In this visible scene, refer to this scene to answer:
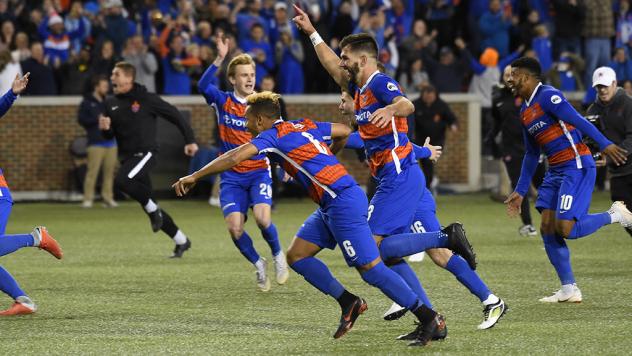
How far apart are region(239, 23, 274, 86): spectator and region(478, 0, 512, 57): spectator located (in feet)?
15.7

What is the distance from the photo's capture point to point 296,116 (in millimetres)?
24234

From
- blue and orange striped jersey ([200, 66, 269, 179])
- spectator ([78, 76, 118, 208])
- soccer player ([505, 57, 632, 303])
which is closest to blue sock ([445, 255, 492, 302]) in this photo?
soccer player ([505, 57, 632, 303])

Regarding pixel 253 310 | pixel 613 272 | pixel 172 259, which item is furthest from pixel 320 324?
pixel 172 259

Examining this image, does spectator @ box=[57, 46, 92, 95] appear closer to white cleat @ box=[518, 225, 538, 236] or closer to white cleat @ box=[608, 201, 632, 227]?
white cleat @ box=[518, 225, 538, 236]

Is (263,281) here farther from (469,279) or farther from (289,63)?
(289,63)

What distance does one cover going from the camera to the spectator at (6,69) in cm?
2244

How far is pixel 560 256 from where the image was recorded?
11.2m

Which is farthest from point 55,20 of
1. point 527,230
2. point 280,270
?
point 280,270

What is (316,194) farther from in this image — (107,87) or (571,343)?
(107,87)

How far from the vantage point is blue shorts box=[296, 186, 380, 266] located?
8.86 m

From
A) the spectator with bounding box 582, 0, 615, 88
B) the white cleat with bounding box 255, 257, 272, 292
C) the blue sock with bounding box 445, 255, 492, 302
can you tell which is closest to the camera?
the blue sock with bounding box 445, 255, 492, 302

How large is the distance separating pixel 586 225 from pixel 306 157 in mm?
3331

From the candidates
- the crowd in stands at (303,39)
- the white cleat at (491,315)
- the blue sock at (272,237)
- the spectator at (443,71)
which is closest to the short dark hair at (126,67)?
the blue sock at (272,237)

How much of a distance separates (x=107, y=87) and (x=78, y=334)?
→ 13.3m
